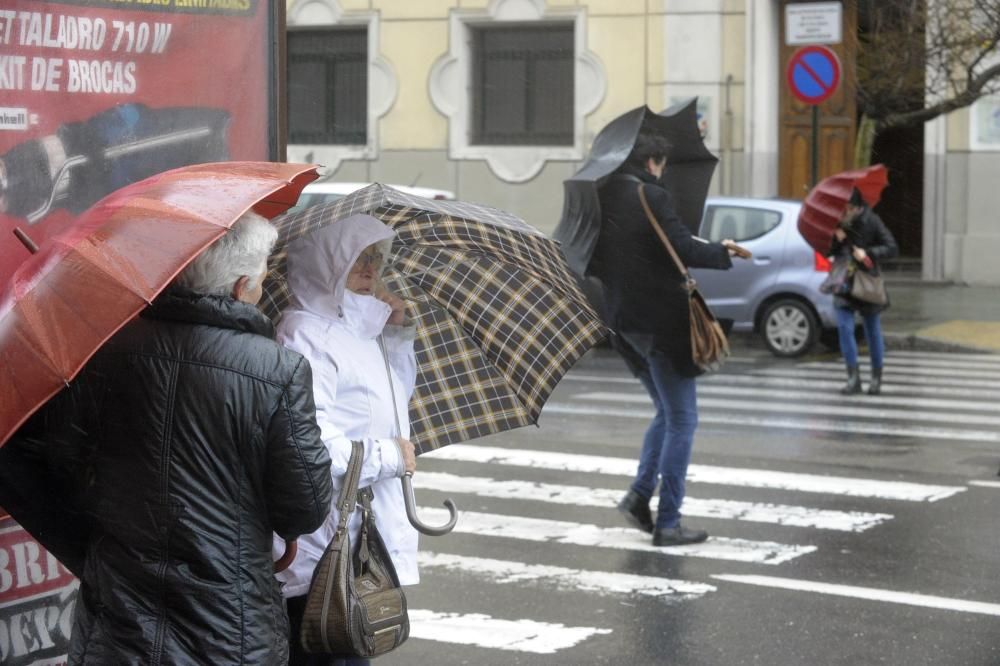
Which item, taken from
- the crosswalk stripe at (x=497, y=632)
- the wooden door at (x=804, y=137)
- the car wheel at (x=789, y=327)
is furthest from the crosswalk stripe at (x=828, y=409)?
the wooden door at (x=804, y=137)

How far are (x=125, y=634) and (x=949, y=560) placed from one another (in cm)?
513

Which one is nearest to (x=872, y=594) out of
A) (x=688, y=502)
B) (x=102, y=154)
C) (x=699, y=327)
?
(x=699, y=327)

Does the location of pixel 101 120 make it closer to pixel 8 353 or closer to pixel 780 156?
pixel 8 353

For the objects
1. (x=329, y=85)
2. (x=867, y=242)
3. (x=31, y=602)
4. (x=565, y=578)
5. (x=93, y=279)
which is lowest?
(x=565, y=578)

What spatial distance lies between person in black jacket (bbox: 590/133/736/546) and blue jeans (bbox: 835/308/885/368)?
569 centimetres

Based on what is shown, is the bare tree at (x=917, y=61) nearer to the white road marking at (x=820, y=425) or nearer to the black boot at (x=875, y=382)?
the black boot at (x=875, y=382)

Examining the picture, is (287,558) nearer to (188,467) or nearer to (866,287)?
(188,467)

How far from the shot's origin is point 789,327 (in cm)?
1625

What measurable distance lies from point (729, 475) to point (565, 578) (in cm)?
273

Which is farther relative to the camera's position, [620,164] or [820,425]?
[820,425]

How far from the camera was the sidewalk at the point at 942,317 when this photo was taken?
16922mm

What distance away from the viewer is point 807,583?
7133mm

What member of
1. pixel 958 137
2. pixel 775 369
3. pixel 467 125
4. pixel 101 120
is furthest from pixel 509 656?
pixel 467 125

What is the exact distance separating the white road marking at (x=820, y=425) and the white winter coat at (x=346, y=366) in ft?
25.5
